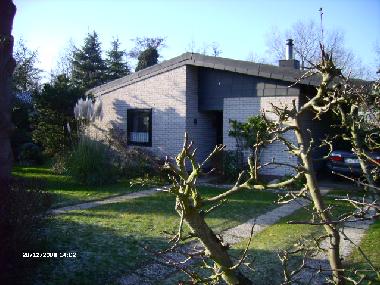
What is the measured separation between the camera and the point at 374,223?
8.39 meters

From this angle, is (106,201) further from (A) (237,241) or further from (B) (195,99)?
(B) (195,99)

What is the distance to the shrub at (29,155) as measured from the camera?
18703 millimetres

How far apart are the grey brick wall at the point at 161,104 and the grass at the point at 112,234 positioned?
5130mm

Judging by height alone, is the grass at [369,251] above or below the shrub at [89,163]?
below

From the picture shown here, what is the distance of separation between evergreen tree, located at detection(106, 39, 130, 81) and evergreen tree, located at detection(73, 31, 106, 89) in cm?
70

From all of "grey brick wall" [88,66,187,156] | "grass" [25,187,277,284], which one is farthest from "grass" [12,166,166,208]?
"grey brick wall" [88,66,187,156]

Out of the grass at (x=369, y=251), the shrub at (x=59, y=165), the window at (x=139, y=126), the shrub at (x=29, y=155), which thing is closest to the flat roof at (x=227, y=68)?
the window at (x=139, y=126)

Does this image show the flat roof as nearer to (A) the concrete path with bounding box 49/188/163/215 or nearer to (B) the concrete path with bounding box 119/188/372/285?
(B) the concrete path with bounding box 119/188/372/285

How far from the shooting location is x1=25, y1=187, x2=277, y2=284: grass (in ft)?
16.7

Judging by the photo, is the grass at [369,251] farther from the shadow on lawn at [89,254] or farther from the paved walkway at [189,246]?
the shadow on lawn at [89,254]

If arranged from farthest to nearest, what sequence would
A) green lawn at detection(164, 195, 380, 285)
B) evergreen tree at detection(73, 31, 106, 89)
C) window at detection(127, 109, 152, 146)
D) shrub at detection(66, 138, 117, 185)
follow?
evergreen tree at detection(73, 31, 106, 89)
window at detection(127, 109, 152, 146)
shrub at detection(66, 138, 117, 185)
green lawn at detection(164, 195, 380, 285)

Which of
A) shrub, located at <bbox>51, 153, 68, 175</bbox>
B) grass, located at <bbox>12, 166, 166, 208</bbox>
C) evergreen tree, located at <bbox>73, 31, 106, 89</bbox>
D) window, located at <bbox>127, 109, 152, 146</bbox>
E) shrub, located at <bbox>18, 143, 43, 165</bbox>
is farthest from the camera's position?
evergreen tree, located at <bbox>73, 31, 106, 89</bbox>

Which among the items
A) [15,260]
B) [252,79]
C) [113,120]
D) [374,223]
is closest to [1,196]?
[15,260]

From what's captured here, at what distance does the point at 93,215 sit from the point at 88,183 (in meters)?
4.50
